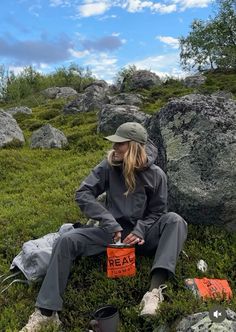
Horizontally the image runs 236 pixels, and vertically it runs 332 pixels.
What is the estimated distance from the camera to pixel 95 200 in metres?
7.12

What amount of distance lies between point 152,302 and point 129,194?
172 cm

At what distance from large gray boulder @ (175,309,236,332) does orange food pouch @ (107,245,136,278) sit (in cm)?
133

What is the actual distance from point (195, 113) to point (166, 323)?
4360 mm

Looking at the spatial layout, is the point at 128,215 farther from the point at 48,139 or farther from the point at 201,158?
the point at 48,139

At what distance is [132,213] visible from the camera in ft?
23.3

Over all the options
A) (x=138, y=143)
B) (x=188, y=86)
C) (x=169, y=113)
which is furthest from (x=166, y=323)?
(x=188, y=86)

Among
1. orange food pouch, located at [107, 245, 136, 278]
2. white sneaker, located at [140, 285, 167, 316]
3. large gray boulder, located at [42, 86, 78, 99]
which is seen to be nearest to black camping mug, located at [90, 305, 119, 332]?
white sneaker, located at [140, 285, 167, 316]

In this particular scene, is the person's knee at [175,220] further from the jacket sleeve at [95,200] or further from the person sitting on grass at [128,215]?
the jacket sleeve at [95,200]

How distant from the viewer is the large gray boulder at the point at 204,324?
16.4ft

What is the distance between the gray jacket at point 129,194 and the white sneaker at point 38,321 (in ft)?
5.02

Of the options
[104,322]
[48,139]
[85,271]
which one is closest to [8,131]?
[48,139]

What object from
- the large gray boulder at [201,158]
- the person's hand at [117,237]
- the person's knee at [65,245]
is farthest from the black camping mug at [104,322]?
the large gray boulder at [201,158]

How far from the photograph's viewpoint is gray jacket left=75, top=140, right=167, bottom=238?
710cm

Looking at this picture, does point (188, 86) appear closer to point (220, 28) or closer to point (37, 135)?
point (220, 28)
